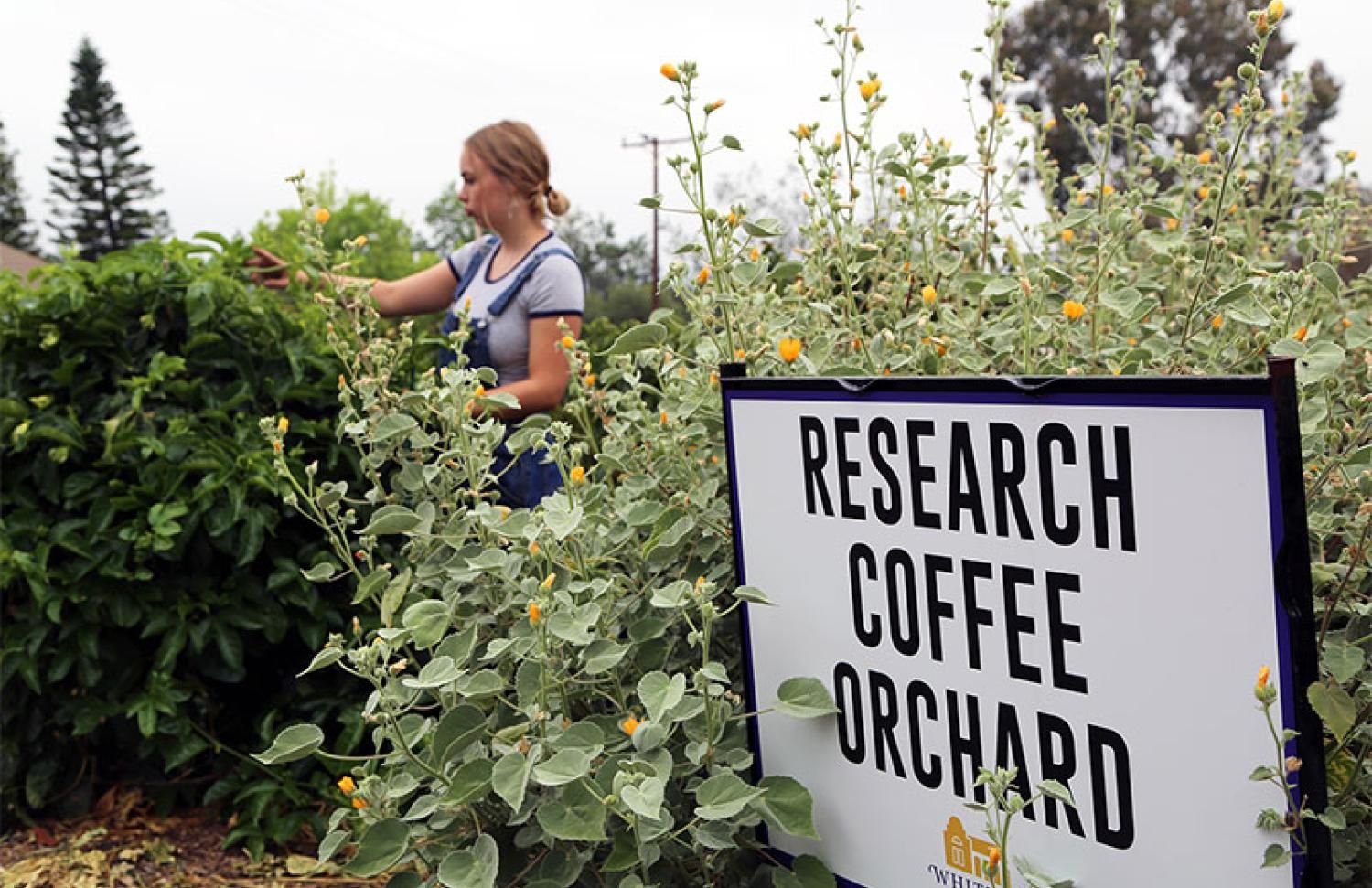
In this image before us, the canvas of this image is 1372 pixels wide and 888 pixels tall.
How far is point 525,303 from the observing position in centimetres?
349

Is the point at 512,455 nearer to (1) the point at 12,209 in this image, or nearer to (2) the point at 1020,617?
(2) the point at 1020,617

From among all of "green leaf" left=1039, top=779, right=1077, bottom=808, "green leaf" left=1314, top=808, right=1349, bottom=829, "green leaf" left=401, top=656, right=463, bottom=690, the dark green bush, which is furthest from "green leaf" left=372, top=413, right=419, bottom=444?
"green leaf" left=1314, top=808, right=1349, bottom=829

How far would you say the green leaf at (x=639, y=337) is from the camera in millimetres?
1939

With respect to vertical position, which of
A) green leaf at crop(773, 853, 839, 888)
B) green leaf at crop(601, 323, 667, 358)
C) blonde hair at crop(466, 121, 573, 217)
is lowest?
Answer: green leaf at crop(773, 853, 839, 888)

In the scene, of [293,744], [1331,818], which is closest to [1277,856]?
[1331,818]

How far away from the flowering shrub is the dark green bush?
3.37ft

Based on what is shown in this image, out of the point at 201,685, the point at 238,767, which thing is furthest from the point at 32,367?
the point at 238,767

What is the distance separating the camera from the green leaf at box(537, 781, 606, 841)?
1.53 m

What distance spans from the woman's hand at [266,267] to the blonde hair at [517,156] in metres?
0.73

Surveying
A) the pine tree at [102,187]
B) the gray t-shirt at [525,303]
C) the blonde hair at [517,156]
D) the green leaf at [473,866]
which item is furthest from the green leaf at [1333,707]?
the pine tree at [102,187]

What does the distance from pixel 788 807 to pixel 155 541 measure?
2229 millimetres

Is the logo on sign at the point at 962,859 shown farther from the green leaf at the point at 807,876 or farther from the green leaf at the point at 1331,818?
the green leaf at the point at 1331,818

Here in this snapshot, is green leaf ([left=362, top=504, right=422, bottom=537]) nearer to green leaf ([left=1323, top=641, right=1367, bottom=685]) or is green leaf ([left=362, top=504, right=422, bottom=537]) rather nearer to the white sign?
the white sign

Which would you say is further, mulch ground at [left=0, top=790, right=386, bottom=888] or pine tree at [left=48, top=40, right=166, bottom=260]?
pine tree at [left=48, top=40, right=166, bottom=260]
